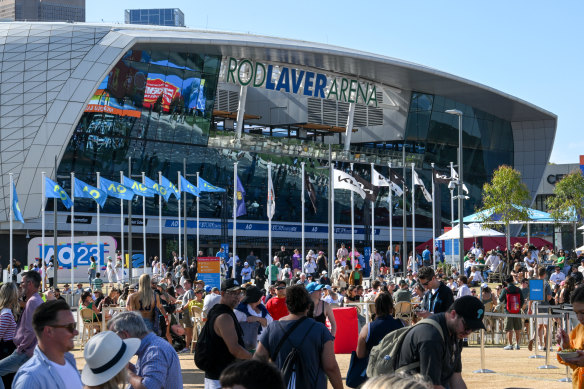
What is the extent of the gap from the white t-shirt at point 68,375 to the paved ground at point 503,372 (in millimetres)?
8031

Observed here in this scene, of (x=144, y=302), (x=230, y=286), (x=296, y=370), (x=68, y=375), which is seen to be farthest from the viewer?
(x=144, y=302)

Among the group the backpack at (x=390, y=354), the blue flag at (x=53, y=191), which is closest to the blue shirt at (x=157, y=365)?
the backpack at (x=390, y=354)

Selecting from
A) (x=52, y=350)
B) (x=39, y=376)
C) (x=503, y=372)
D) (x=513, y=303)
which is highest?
(x=52, y=350)

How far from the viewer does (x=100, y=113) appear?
47.8m

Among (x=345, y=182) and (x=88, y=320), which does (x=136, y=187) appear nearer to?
(x=345, y=182)

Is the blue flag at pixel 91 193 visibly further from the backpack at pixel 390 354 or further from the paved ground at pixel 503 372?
the backpack at pixel 390 354

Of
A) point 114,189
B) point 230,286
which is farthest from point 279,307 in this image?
point 114,189

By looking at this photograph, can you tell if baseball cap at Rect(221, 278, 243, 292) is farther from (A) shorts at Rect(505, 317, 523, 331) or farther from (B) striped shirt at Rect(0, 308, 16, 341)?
(A) shorts at Rect(505, 317, 523, 331)

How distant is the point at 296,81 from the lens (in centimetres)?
5325

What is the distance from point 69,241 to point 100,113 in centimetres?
971

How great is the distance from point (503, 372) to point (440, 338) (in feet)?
29.4

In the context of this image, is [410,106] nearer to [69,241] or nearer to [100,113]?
[100,113]

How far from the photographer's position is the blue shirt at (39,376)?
521cm

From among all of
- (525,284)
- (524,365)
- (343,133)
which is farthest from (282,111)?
(524,365)
